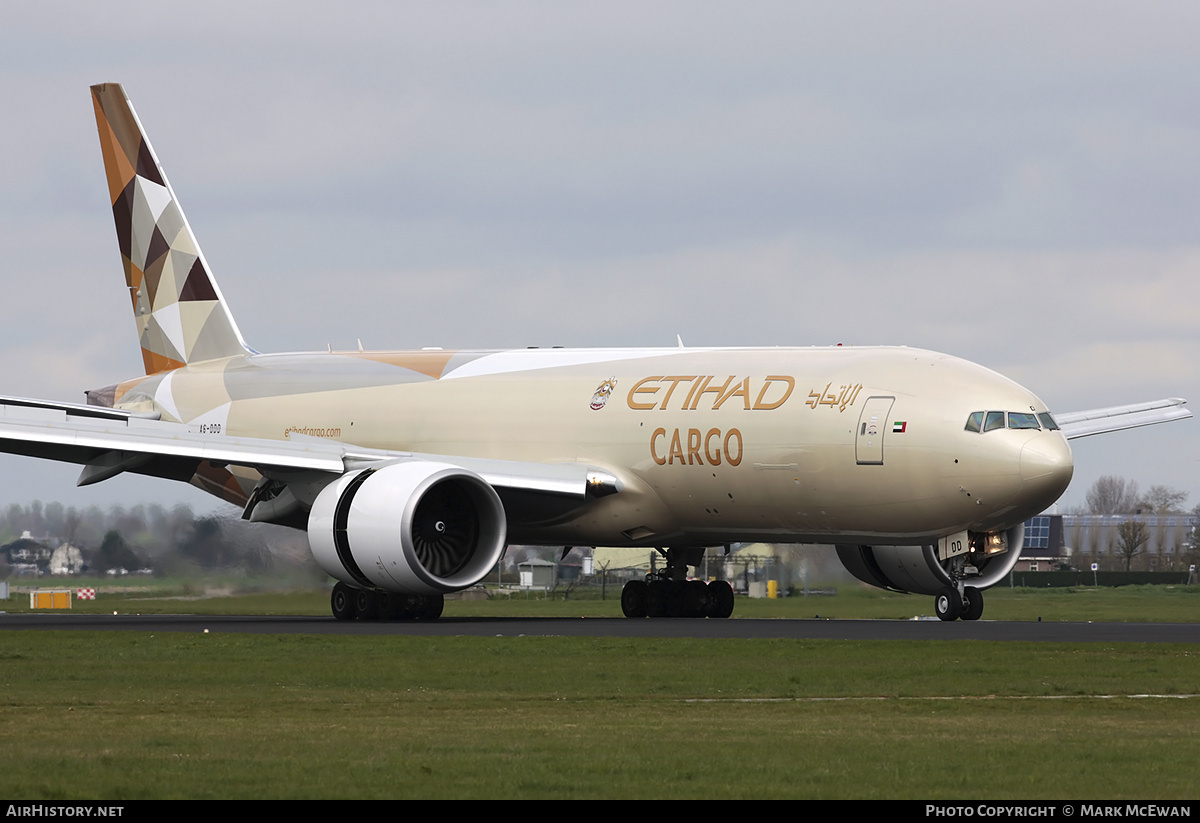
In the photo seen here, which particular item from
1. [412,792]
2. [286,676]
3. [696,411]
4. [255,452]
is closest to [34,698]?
[286,676]

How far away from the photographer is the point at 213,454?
103 feet

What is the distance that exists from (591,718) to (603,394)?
18.5 meters

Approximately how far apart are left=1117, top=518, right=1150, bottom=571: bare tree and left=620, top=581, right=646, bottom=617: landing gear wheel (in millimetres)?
35863

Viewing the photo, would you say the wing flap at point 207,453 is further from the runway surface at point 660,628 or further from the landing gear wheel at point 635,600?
the landing gear wheel at point 635,600

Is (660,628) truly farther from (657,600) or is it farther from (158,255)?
(158,255)

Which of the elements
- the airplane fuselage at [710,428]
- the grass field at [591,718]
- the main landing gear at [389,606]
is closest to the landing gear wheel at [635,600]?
the airplane fuselage at [710,428]

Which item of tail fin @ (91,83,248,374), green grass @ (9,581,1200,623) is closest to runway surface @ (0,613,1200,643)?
green grass @ (9,581,1200,623)

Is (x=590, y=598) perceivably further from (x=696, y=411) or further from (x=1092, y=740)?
(x=1092, y=740)

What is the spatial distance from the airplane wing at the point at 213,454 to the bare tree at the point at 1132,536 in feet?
128

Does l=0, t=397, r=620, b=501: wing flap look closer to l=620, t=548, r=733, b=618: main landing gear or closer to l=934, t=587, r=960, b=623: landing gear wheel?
l=620, t=548, r=733, b=618: main landing gear

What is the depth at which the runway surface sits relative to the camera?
2572 centimetres

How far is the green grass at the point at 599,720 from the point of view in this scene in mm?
11812

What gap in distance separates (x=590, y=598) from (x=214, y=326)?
1256 centimetres

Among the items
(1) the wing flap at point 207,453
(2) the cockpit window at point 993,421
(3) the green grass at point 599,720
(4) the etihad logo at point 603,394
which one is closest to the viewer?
(3) the green grass at point 599,720
